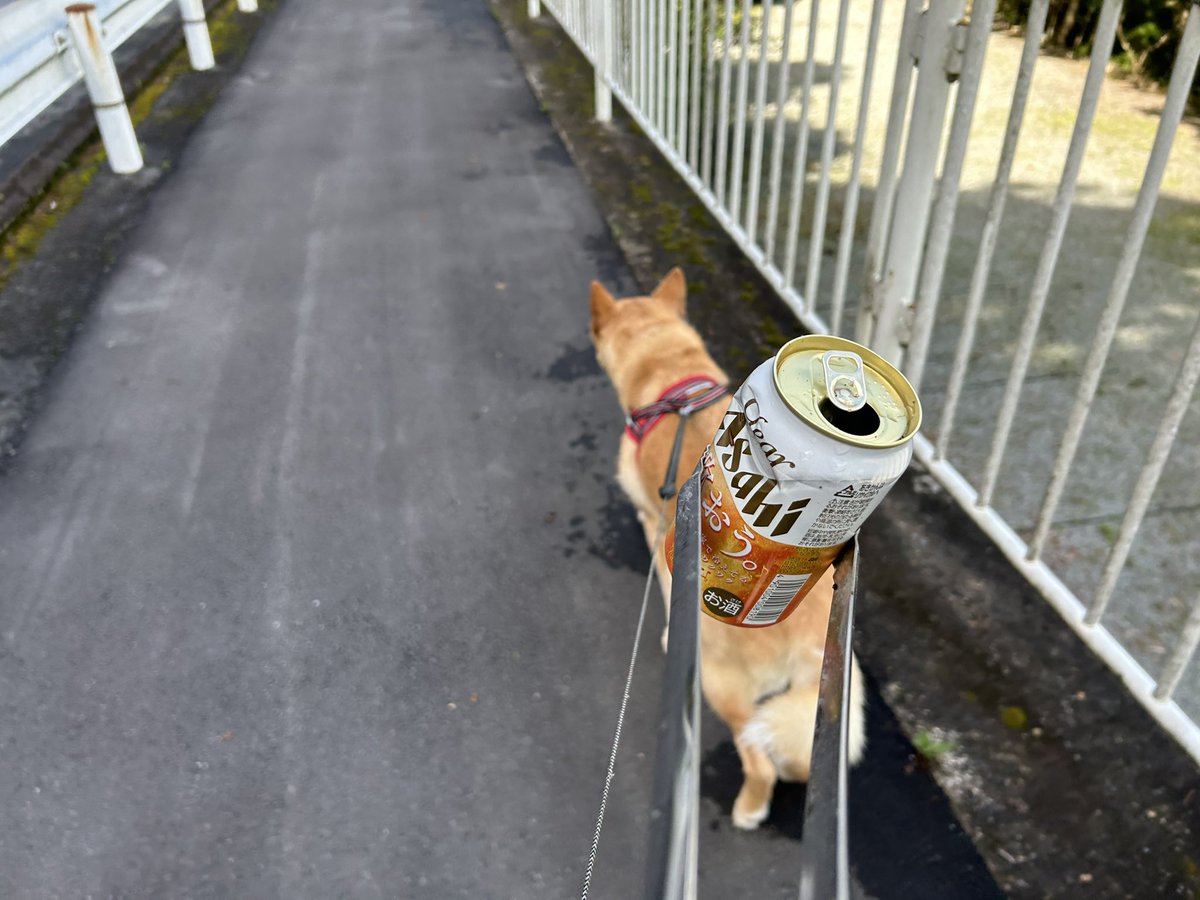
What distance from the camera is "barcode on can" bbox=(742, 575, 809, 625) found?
137 centimetres

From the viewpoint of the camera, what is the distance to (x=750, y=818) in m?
2.15

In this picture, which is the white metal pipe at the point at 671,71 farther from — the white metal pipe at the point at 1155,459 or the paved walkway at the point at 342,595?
the white metal pipe at the point at 1155,459

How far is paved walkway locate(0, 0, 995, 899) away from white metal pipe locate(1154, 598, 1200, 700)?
651mm

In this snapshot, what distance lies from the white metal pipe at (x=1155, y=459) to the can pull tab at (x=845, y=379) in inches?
40.3

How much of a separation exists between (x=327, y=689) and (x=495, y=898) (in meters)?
0.85

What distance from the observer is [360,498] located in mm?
3225

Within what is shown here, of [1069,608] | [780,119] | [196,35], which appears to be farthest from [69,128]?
[1069,608]

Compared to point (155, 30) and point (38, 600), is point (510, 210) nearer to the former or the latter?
point (38, 600)

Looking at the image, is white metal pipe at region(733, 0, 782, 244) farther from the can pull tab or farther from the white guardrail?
the white guardrail

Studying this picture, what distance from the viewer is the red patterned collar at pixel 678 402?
247 centimetres

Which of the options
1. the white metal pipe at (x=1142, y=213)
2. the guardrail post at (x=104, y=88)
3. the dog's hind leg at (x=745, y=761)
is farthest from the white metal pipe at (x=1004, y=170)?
the guardrail post at (x=104, y=88)

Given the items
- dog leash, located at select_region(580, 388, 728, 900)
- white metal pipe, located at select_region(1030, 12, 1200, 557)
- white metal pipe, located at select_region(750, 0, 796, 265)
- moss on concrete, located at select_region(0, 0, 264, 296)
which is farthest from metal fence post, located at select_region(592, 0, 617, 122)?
white metal pipe, located at select_region(1030, 12, 1200, 557)

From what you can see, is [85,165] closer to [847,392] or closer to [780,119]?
[780,119]

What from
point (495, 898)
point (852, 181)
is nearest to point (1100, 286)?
point (852, 181)
